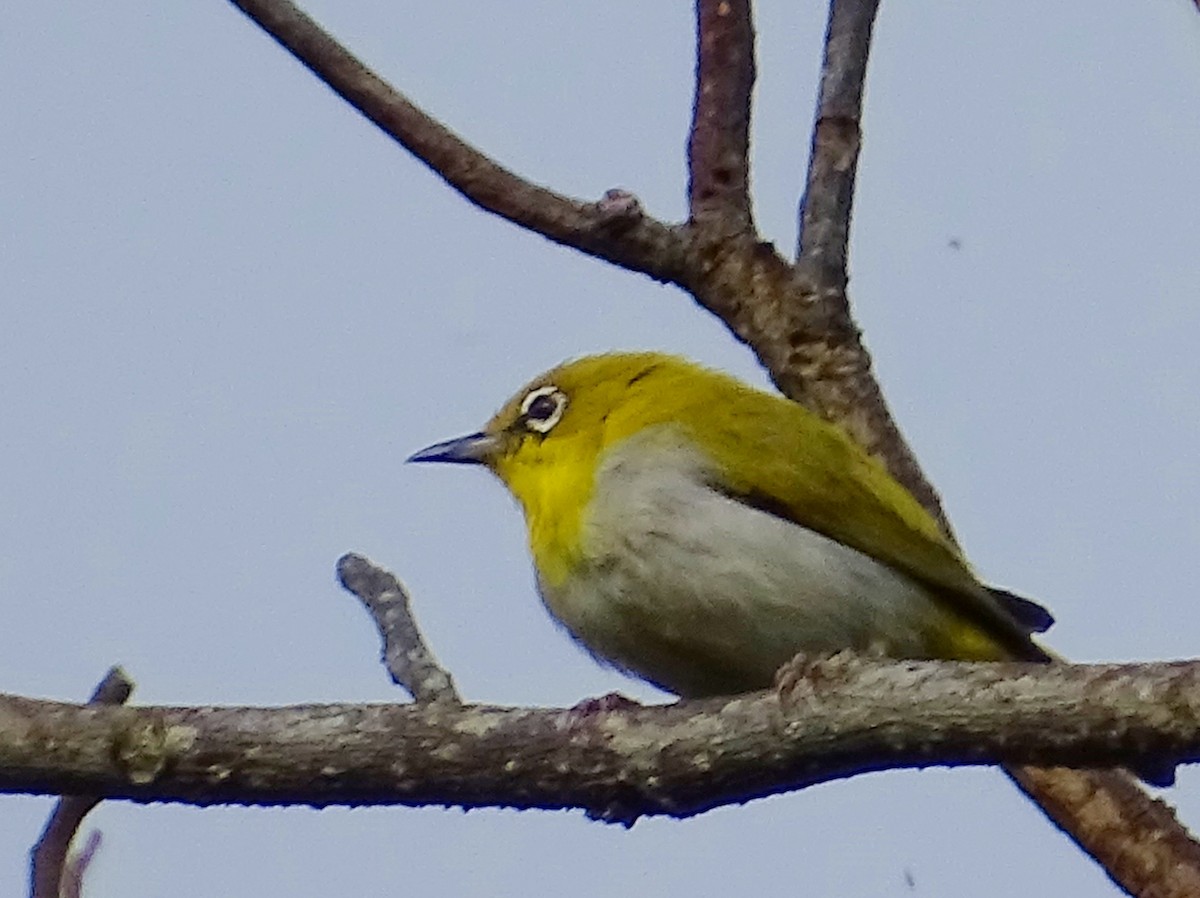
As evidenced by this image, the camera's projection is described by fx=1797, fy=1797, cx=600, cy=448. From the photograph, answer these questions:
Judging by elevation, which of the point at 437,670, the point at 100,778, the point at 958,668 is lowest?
the point at 100,778

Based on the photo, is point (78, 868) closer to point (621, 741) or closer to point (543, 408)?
point (621, 741)

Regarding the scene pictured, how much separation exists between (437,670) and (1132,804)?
154 cm

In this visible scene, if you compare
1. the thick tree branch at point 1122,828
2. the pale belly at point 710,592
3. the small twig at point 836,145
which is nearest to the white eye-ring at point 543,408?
the pale belly at point 710,592

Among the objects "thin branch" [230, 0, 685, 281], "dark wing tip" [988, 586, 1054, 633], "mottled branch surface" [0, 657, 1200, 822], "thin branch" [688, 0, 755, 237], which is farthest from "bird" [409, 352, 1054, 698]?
"mottled branch surface" [0, 657, 1200, 822]

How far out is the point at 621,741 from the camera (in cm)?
246

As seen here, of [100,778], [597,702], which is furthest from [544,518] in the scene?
[100,778]

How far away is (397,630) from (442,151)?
150 centimetres

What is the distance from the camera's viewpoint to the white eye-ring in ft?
14.0

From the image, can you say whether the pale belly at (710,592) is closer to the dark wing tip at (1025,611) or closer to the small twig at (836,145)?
the dark wing tip at (1025,611)

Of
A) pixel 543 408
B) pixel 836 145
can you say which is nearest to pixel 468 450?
pixel 543 408

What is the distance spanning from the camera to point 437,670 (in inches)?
134

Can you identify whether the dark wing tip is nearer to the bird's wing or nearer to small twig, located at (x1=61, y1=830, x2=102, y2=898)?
the bird's wing

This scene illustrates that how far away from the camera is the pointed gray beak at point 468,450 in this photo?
4406 millimetres

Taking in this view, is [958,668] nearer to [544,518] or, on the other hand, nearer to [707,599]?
[707,599]
